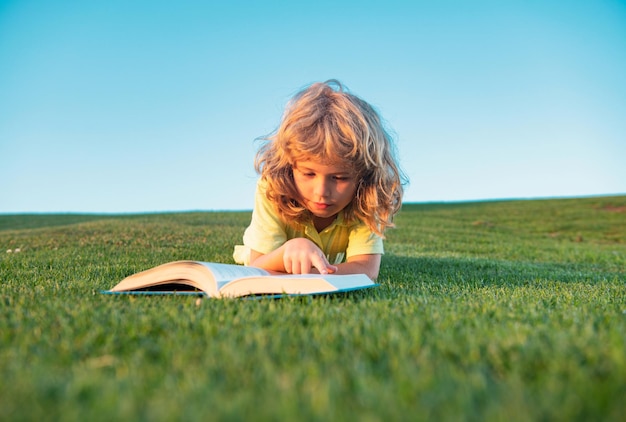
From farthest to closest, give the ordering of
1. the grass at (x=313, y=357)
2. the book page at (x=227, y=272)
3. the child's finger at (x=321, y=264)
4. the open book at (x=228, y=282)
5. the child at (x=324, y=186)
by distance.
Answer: the child at (x=324, y=186) < the child's finger at (x=321, y=264) < the book page at (x=227, y=272) < the open book at (x=228, y=282) < the grass at (x=313, y=357)

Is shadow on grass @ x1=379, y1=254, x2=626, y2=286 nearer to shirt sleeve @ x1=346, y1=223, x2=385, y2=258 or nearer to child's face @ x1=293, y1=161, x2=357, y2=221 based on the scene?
shirt sleeve @ x1=346, y1=223, x2=385, y2=258

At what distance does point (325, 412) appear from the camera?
111 cm

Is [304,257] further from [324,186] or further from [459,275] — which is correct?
[459,275]

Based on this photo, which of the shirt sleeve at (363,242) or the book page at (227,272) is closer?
the book page at (227,272)

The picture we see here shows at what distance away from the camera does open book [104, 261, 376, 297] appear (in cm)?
282

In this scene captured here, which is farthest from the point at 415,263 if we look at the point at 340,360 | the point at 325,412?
the point at 325,412

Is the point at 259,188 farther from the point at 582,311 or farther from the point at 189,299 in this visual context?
the point at 582,311

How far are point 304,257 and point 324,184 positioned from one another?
0.62 metres

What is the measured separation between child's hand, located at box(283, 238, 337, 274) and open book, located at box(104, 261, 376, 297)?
222 millimetres

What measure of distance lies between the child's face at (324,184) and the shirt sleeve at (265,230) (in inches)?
23.1

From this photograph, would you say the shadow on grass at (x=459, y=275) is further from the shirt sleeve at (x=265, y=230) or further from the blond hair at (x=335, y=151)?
the shirt sleeve at (x=265, y=230)

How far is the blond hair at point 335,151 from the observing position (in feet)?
12.5

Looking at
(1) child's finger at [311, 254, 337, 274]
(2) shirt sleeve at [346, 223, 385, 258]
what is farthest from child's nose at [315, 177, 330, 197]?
(2) shirt sleeve at [346, 223, 385, 258]

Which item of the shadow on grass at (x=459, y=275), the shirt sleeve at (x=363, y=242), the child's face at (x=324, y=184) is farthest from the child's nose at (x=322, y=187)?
the shadow on grass at (x=459, y=275)
